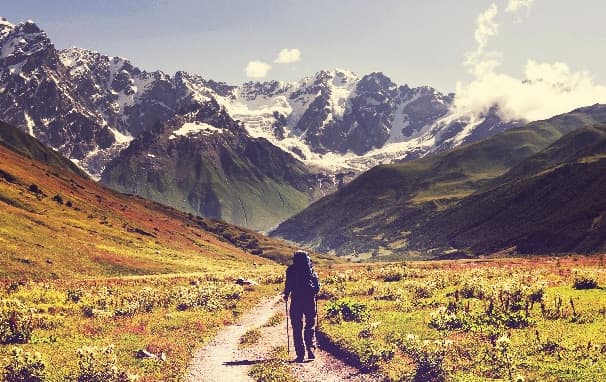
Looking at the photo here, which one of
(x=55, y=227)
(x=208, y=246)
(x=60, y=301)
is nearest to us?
(x=60, y=301)

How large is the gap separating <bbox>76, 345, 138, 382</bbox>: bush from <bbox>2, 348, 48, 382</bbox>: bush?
1317mm

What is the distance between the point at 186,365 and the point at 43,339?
295 inches

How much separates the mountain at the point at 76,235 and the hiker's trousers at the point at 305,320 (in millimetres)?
39637

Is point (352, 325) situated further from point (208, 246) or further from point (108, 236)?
point (208, 246)

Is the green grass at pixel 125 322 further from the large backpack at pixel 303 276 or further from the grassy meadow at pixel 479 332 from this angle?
the grassy meadow at pixel 479 332

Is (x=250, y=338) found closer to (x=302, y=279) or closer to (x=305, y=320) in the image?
(x=305, y=320)

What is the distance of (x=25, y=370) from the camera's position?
18.8 m

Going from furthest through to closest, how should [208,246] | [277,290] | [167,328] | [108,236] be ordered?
1. [208,246]
2. [108,236]
3. [277,290]
4. [167,328]

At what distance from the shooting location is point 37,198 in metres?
97.0

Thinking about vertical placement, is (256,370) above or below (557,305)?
below

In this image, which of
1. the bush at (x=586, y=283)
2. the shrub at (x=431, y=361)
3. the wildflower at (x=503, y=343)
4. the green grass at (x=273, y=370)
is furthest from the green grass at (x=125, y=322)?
the bush at (x=586, y=283)

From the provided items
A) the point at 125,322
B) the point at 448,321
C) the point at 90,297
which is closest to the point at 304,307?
the point at 448,321

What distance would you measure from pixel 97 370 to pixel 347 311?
1564 cm

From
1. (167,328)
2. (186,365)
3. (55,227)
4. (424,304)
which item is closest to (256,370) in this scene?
(186,365)
